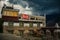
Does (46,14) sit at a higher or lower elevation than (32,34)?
higher

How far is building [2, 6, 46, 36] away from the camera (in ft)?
13.0

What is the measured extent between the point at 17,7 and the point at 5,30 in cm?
57

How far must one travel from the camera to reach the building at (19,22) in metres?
3.96

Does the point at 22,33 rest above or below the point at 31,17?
below

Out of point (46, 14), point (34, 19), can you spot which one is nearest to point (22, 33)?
point (34, 19)

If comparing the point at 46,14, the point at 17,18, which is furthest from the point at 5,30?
the point at 46,14

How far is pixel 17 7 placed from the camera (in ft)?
13.3

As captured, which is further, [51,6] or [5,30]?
[51,6]

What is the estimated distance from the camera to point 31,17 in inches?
159

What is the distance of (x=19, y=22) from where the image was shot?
4000 millimetres

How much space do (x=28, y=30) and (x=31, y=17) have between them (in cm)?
29

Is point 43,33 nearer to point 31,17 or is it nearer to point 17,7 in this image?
point 31,17

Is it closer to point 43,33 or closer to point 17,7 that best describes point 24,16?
point 17,7

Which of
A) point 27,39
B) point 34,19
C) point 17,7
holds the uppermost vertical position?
point 17,7
